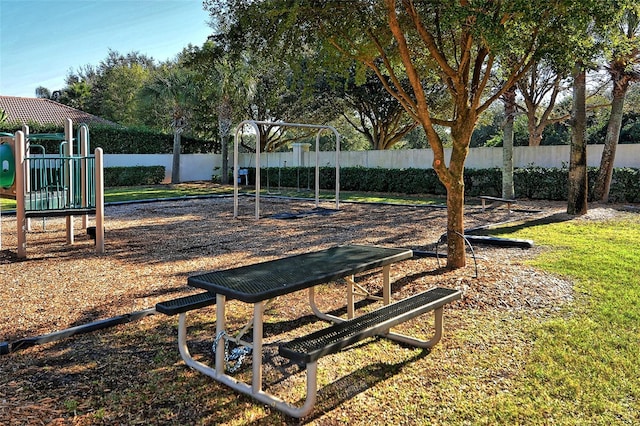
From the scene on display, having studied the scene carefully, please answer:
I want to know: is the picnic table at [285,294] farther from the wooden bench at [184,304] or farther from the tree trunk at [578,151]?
the tree trunk at [578,151]

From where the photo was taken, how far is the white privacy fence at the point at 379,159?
15.7m

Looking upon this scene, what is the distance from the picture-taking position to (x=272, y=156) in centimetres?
2481

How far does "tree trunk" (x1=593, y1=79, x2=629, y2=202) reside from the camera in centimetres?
1316

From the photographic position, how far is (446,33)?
7438 mm

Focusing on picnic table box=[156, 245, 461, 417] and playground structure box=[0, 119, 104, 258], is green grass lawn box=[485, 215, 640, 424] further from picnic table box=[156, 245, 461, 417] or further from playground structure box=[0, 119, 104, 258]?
playground structure box=[0, 119, 104, 258]

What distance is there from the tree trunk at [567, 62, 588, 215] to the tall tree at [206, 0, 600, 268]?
4582mm

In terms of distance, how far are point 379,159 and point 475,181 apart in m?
5.46

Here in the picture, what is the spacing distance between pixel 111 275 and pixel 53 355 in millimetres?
2396

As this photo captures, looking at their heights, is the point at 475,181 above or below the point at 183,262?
above

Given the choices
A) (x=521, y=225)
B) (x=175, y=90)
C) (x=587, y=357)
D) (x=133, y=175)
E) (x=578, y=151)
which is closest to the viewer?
(x=587, y=357)

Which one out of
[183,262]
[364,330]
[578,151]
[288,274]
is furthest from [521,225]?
[364,330]

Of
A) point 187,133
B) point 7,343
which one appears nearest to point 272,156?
point 187,133

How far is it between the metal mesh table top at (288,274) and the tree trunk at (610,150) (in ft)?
38.0

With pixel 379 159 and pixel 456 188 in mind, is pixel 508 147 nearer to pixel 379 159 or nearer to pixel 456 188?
pixel 379 159
